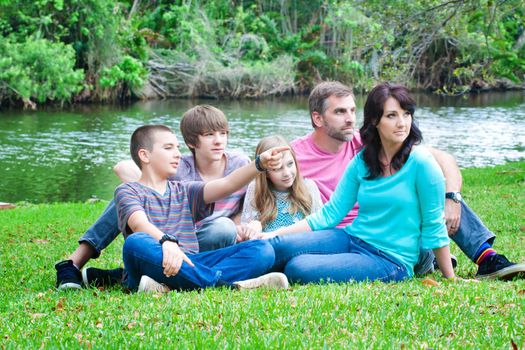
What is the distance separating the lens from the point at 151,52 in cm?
3866

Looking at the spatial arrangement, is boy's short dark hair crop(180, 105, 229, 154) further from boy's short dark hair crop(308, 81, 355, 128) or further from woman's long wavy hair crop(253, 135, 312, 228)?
boy's short dark hair crop(308, 81, 355, 128)

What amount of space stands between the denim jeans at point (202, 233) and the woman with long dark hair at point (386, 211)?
488 mm

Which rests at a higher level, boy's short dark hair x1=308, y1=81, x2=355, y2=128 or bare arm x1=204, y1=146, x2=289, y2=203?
boy's short dark hair x1=308, y1=81, x2=355, y2=128

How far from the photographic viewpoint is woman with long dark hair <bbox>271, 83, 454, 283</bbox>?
5629mm

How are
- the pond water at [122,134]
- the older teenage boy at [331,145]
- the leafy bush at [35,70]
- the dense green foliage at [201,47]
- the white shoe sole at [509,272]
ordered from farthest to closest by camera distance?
1. the dense green foliage at [201,47]
2. the leafy bush at [35,70]
3. the pond water at [122,134]
4. the older teenage boy at [331,145]
5. the white shoe sole at [509,272]

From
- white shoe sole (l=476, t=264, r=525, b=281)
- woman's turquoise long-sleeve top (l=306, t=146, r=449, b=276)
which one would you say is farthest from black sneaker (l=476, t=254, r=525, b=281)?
woman's turquoise long-sleeve top (l=306, t=146, r=449, b=276)

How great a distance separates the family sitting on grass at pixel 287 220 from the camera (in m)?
5.62

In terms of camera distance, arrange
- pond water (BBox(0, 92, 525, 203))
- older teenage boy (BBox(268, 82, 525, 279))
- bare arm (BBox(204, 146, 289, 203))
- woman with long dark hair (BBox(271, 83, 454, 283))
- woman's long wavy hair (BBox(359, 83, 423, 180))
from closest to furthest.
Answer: bare arm (BBox(204, 146, 289, 203))
woman with long dark hair (BBox(271, 83, 454, 283))
woman's long wavy hair (BBox(359, 83, 423, 180))
older teenage boy (BBox(268, 82, 525, 279))
pond water (BBox(0, 92, 525, 203))

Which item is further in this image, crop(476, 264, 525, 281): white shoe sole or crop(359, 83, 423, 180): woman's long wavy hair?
crop(476, 264, 525, 281): white shoe sole

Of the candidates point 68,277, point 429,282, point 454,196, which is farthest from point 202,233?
point 454,196

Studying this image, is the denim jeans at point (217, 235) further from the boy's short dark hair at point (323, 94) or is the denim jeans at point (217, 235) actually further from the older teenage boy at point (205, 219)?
the boy's short dark hair at point (323, 94)

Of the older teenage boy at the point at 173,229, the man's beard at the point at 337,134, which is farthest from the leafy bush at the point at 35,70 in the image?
the older teenage boy at the point at 173,229

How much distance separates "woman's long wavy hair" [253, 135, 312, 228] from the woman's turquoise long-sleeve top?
507 millimetres

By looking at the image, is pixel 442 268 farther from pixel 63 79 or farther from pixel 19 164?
pixel 63 79
